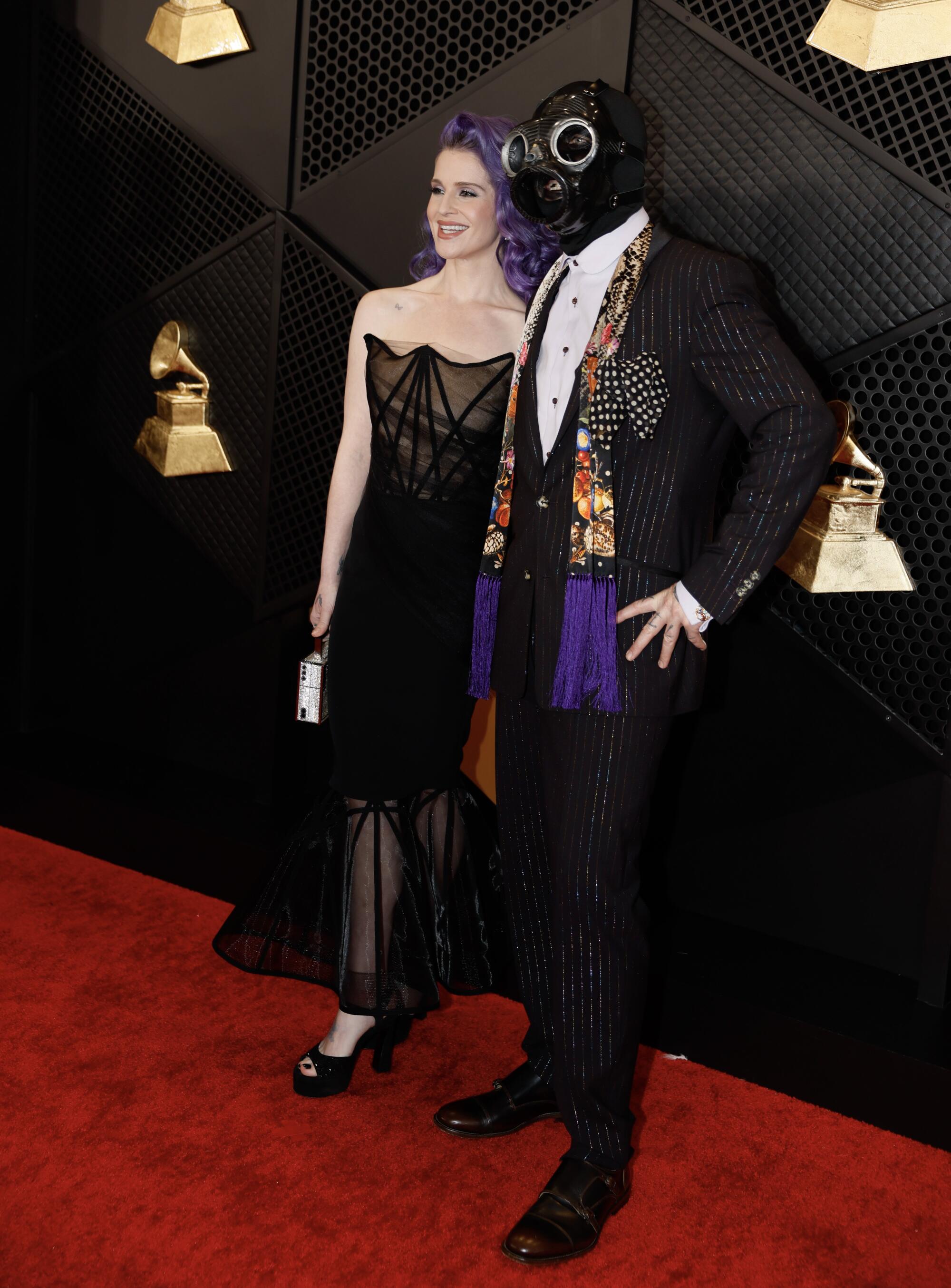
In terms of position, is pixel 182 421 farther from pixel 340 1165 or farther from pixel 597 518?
pixel 340 1165

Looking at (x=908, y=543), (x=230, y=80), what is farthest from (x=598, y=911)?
(x=230, y=80)

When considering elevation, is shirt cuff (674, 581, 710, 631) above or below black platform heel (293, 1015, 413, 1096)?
above

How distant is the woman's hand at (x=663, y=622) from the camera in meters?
1.79

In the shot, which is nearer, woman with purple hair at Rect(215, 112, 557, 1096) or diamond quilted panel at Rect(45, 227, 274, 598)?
woman with purple hair at Rect(215, 112, 557, 1096)

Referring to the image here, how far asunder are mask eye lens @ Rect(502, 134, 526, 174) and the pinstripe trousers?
826mm

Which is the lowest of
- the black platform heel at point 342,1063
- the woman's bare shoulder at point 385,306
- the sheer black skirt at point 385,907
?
the black platform heel at point 342,1063

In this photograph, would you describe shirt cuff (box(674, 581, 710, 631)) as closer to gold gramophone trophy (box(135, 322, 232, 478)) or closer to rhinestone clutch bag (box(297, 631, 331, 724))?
rhinestone clutch bag (box(297, 631, 331, 724))

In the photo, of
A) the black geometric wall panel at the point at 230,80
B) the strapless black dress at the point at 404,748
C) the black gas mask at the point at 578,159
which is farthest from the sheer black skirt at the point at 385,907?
the black geometric wall panel at the point at 230,80

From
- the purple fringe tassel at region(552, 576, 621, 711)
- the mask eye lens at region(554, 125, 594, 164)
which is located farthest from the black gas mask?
the purple fringe tassel at region(552, 576, 621, 711)

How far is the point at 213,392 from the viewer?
3.32m

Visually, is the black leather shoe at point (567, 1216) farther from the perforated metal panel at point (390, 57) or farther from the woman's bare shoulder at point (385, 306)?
the perforated metal panel at point (390, 57)

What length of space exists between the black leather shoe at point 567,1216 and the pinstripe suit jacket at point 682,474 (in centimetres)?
79

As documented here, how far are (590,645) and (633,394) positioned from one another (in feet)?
1.27

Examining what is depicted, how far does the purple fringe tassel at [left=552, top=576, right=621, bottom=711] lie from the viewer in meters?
1.83
